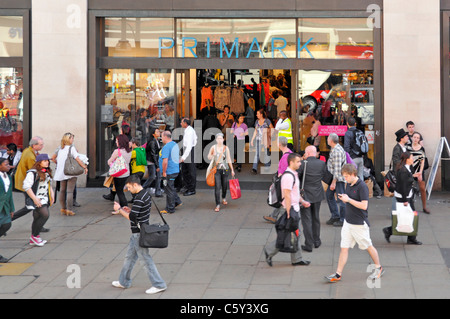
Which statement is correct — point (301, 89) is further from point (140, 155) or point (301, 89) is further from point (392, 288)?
point (392, 288)

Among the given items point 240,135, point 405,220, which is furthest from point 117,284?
point 240,135

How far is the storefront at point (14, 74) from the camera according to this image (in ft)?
56.7

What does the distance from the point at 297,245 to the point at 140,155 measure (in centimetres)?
519

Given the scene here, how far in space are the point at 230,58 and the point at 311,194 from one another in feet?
22.2

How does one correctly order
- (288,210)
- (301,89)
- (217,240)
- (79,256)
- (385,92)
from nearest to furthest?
(288,210) → (79,256) → (217,240) → (385,92) → (301,89)

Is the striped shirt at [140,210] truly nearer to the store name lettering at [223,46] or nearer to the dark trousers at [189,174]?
the dark trousers at [189,174]

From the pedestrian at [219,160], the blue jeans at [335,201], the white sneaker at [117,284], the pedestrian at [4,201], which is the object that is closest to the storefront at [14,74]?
the pedestrian at [219,160]

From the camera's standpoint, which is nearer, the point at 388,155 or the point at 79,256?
the point at 79,256

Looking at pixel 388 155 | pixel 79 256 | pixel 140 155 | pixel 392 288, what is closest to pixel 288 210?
pixel 392 288

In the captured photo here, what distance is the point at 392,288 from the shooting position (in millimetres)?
9500

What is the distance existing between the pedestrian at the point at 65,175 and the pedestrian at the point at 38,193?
2.13m

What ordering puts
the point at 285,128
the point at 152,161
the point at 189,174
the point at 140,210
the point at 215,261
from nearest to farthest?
the point at 140,210, the point at 215,261, the point at 152,161, the point at 189,174, the point at 285,128

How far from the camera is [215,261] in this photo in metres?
11.1

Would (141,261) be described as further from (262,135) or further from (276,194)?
(262,135)
